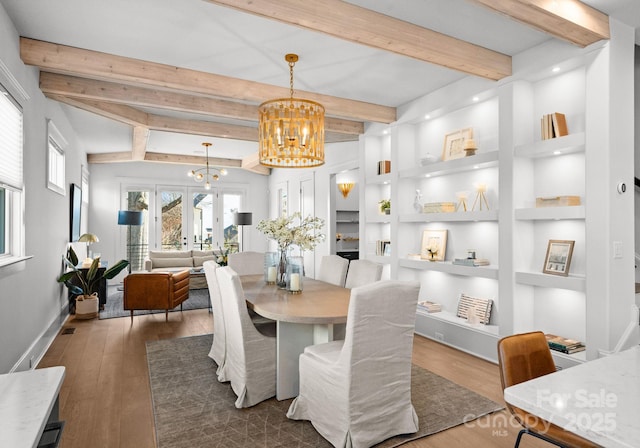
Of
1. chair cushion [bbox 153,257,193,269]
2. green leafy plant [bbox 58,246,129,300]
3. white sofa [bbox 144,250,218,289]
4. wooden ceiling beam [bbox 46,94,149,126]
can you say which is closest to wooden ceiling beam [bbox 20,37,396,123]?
wooden ceiling beam [bbox 46,94,149,126]

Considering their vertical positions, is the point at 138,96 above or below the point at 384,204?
above

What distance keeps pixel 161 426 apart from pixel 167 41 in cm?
284

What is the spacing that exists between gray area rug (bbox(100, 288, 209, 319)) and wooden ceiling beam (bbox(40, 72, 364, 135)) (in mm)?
2985

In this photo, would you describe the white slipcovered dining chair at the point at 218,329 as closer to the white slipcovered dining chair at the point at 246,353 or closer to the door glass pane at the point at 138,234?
the white slipcovered dining chair at the point at 246,353

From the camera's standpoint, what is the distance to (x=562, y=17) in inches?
99.0

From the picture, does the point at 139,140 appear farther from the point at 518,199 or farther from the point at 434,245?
the point at 518,199

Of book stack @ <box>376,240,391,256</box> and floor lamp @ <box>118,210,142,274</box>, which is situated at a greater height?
floor lamp @ <box>118,210,142,274</box>

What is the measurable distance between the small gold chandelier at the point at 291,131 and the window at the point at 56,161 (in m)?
2.77

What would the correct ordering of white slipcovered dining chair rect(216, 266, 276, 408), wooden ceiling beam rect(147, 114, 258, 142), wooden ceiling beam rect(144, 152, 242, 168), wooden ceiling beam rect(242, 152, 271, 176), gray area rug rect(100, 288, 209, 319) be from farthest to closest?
wooden ceiling beam rect(242, 152, 271, 176)
wooden ceiling beam rect(144, 152, 242, 168)
gray area rug rect(100, 288, 209, 319)
wooden ceiling beam rect(147, 114, 258, 142)
white slipcovered dining chair rect(216, 266, 276, 408)

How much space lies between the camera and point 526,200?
3615 mm

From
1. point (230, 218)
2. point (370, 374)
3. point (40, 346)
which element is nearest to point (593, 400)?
point (370, 374)

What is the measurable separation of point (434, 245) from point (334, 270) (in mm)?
1301

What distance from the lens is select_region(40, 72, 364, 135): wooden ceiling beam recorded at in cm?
393

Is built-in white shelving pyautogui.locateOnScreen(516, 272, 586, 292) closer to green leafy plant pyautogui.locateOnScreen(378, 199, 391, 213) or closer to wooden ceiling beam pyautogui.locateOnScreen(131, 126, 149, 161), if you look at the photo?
green leafy plant pyautogui.locateOnScreen(378, 199, 391, 213)
